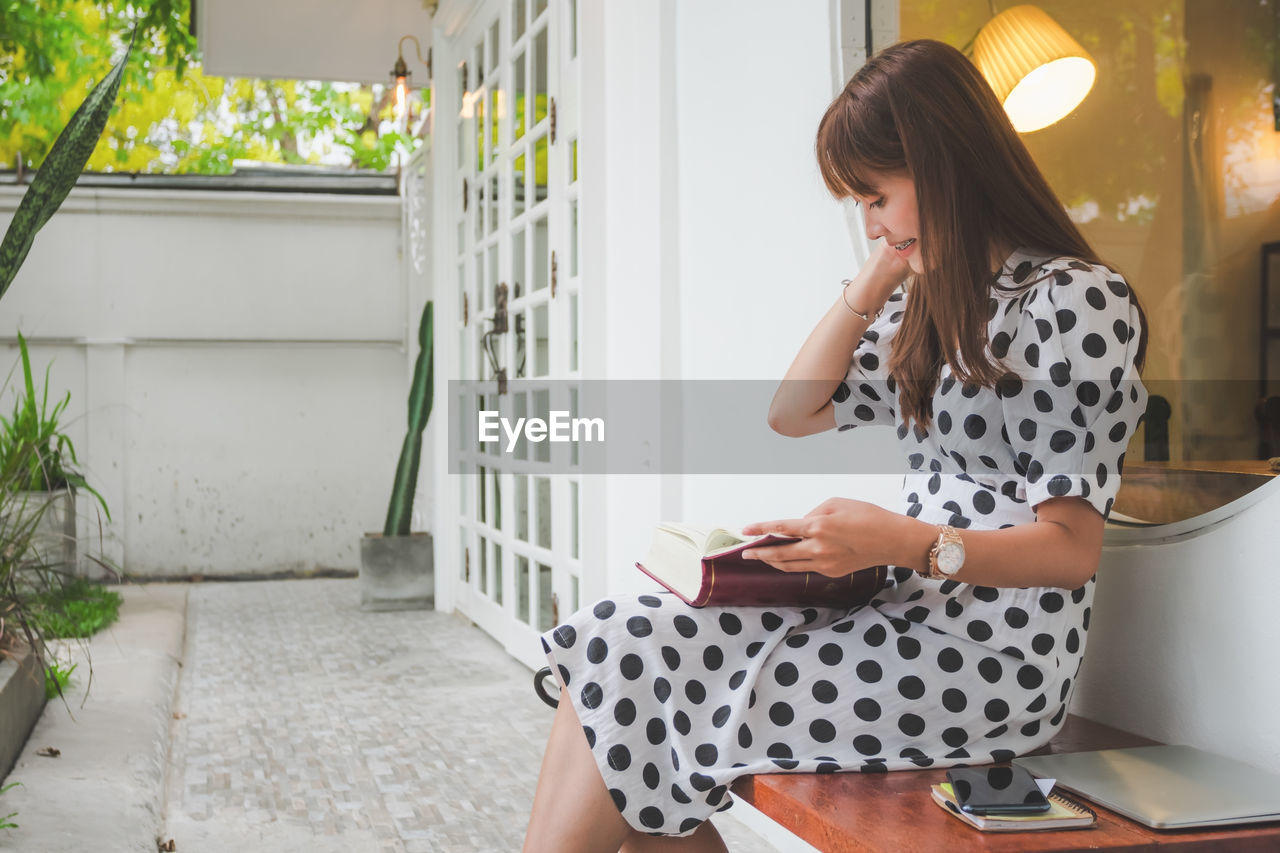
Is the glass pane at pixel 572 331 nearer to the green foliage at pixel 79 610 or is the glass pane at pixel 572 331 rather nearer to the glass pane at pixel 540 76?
the glass pane at pixel 540 76

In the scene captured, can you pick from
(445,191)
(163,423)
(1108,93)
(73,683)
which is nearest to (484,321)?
(445,191)

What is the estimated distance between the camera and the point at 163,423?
233 inches

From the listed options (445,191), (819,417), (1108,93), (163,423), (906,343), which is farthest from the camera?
(163,423)

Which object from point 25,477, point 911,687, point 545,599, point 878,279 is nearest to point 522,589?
point 545,599

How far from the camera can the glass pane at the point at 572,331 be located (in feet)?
11.0

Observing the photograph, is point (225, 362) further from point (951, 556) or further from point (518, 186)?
point (951, 556)

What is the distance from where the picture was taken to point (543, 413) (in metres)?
3.68

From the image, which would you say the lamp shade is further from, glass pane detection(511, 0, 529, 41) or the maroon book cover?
glass pane detection(511, 0, 529, 41)

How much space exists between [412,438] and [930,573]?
410 centimetres

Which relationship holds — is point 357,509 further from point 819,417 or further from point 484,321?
point 819,417

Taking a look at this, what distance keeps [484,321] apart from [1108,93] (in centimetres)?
288

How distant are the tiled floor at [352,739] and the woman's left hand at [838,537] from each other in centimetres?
130

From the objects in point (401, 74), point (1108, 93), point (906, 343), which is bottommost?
point (906, 343)

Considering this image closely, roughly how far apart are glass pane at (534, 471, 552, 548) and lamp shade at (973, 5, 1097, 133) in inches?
81.5
